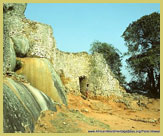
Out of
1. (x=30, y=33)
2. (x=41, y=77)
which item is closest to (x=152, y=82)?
(x=30, y=33)

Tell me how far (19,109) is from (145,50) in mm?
16753

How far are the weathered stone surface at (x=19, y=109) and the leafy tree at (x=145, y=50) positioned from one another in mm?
13327

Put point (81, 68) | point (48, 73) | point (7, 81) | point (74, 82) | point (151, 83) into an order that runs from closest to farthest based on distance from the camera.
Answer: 1. point (7, 81)
2. point (48, 73)
3. point (74, 82)
4. point (81, 68)
5. point (151, 83)

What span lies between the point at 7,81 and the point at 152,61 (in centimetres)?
1408

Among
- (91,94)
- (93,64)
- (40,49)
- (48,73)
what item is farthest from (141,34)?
(48,73)

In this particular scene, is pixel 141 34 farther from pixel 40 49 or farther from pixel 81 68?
pixel 40 49

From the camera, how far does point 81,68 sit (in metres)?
17.3

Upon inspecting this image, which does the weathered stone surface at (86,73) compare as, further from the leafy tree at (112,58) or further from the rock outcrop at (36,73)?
the leafy tree at (112,58)

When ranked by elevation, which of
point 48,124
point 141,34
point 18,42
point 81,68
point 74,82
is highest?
point 141,34

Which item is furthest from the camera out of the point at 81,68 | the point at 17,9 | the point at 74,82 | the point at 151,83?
the point at 151,83

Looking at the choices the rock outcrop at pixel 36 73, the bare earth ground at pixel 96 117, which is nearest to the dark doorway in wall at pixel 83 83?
the rock outcrop at pixel 36 73

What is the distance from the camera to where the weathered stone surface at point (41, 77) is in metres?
10.7

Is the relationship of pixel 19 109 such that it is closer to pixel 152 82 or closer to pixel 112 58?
pixel 152 82

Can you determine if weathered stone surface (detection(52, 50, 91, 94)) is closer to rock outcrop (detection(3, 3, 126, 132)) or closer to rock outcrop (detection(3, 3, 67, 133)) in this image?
rock outcrop (detection(3, 3, 126, 132))
